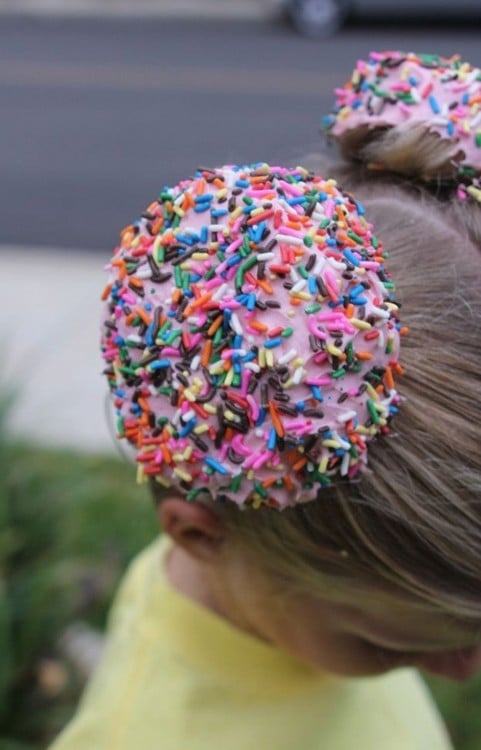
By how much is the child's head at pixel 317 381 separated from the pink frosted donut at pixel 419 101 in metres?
0.08

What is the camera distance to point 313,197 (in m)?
1.07

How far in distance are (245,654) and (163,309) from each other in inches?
25.5

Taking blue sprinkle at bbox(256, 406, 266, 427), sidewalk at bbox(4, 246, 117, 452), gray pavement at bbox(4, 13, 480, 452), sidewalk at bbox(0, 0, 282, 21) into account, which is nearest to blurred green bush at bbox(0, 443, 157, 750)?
gray pavement at bbox(4, 13, 480, 452)

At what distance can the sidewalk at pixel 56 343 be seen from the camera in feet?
13.4

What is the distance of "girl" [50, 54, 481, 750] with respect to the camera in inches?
39.5

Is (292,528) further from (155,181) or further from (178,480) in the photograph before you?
(155,181)

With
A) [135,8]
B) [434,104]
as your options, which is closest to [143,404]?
[434,104]

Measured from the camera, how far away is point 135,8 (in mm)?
13727

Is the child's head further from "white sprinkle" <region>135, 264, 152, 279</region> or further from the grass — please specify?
the grass

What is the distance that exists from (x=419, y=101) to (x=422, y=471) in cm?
47

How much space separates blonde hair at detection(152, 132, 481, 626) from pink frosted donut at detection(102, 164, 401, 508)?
5 cm

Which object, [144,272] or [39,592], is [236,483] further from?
[39,592]

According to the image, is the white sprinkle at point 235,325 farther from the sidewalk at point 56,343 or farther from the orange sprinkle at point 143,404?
the sidewalk at point 56,343

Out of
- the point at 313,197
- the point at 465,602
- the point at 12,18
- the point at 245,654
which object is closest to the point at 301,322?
the point at 313,197
